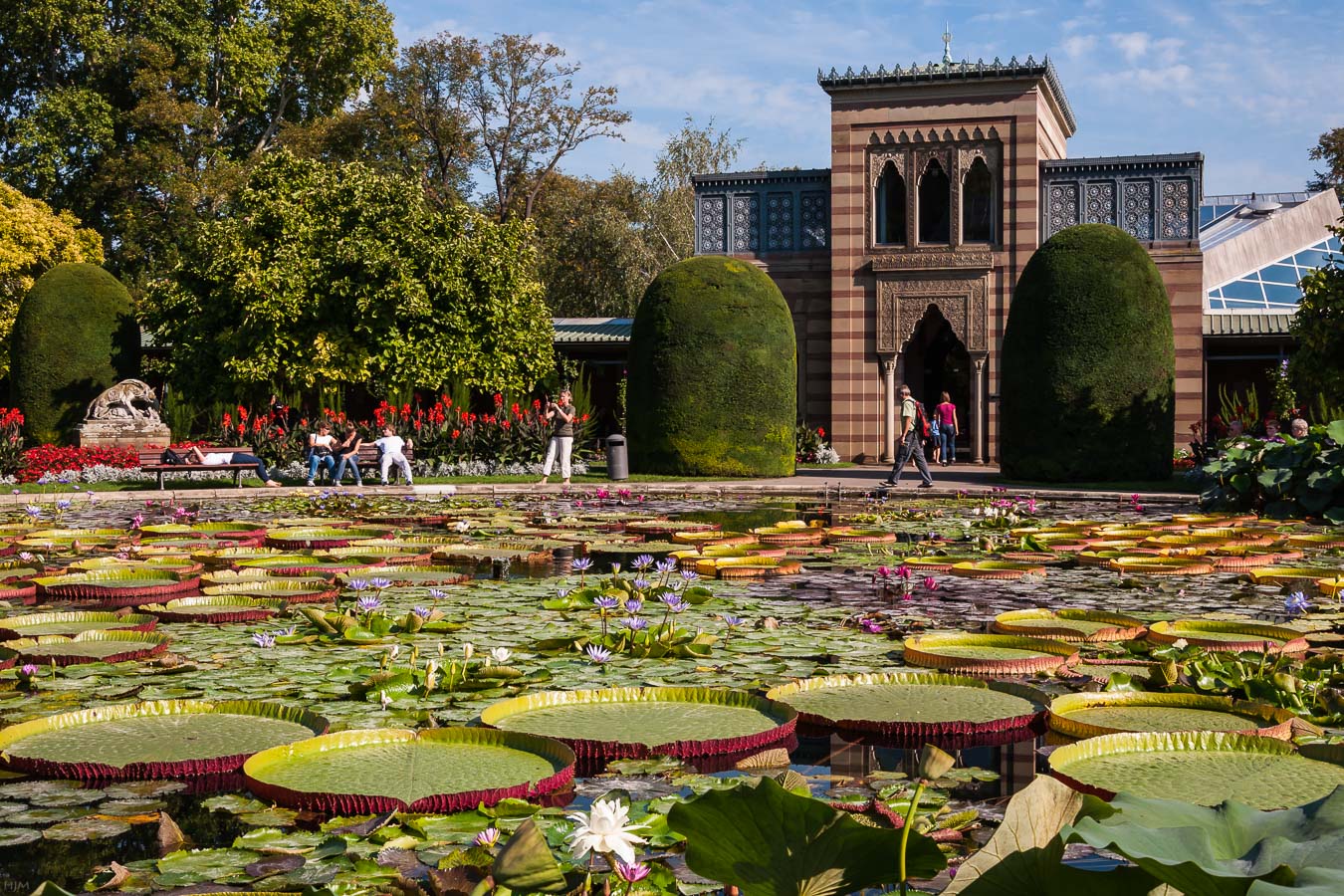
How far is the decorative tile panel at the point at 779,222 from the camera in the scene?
26953 mm

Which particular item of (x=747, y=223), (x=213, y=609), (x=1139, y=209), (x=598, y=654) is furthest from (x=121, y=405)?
(x=1139, y=209)

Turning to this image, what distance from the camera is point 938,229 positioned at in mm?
27203

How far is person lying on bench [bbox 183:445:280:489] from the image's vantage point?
16.8m

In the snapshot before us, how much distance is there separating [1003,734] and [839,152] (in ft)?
77.2

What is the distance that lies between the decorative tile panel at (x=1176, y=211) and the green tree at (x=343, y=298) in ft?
41.9

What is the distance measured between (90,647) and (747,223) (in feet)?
76.4

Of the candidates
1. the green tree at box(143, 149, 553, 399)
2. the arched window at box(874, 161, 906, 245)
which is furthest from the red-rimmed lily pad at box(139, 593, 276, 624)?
the arched window at box(874, 161, 906, 245)

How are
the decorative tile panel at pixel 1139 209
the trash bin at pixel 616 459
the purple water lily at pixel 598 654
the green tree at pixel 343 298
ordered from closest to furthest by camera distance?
the purple water lily at pixel 598 654, the trash bin at pixel 616 459, the green tree at pixel 343 298, the decorative tile panel at pixel 1139 209

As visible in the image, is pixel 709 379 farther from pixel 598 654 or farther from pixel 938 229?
pixel 598 654

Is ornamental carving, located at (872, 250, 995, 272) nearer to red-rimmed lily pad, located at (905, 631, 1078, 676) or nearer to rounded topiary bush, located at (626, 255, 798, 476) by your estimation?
rounded topiary bush, located at (626, 255, 798, 476)

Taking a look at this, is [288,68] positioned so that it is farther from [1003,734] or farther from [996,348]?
[1003,734]

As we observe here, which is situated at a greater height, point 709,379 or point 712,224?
point 712,224

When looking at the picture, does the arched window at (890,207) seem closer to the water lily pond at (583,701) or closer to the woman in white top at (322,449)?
the woman in white top at (322,449)

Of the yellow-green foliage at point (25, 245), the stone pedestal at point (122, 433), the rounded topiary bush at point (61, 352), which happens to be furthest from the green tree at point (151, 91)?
the stone pedestal at point (122, 433)
